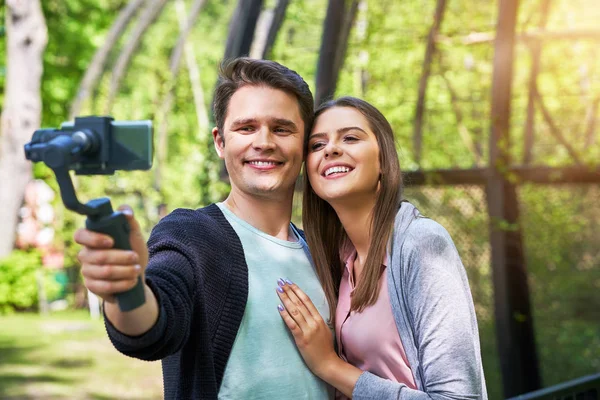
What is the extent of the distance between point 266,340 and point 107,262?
84 centimetres

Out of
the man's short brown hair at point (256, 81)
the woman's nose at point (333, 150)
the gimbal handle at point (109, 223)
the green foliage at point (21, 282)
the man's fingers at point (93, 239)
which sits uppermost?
the man's short brown hair at point (256, 81)

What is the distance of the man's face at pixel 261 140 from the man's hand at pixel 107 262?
3.00ft

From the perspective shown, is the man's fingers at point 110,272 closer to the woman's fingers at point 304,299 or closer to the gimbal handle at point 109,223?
the gimbal handle at point 109,223

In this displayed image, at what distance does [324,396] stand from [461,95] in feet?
13.8

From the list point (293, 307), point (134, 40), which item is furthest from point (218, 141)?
point (134, 40)

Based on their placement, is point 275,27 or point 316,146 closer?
point 316,146

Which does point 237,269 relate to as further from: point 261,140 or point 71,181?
point 71,181

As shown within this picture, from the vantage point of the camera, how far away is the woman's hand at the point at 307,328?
2213mm

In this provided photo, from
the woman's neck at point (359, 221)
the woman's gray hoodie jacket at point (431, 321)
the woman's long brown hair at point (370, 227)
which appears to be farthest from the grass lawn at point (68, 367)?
the woman's gray hoodie jacket at point (431, 321)

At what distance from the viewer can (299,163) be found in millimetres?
2451

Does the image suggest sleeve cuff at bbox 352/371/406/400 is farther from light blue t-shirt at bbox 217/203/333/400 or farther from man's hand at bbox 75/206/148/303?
man's hand at bbox 75/206/148/303

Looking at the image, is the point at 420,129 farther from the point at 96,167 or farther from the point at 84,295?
the point at 84,295

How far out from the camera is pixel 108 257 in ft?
4.60

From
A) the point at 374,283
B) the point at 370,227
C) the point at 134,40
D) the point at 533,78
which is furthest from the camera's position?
the point at 134,40
